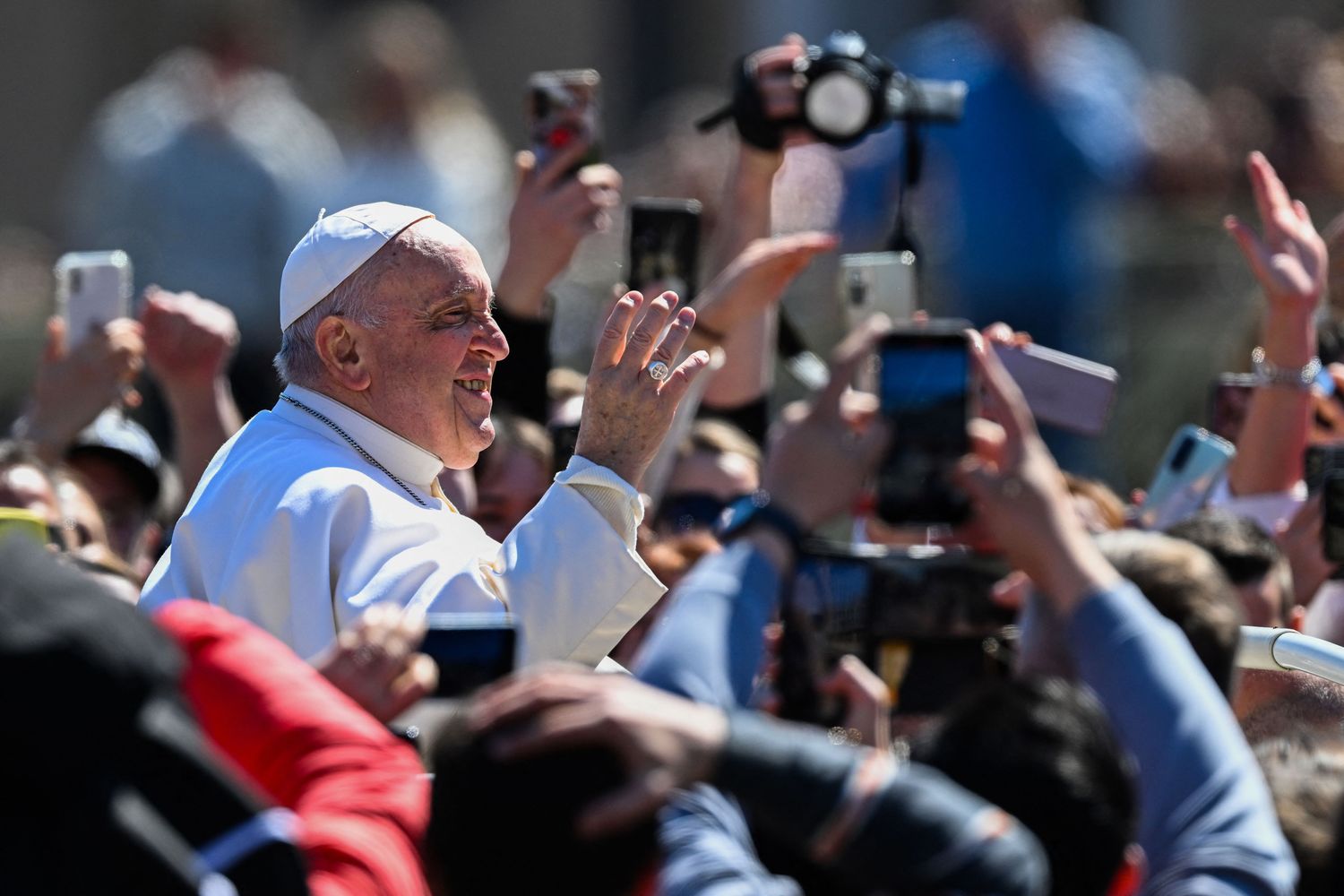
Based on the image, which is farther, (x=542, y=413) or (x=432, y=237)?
(x=542, y=413)

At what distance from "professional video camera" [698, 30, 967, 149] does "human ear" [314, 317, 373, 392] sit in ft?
4.09

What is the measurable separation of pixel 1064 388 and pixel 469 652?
1.79 m

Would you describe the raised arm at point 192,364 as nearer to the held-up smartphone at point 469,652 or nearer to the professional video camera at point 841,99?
the professional video camera at point 841,99

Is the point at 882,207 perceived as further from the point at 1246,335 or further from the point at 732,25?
the point at 732,25

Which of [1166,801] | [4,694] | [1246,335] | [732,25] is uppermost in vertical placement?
[4,694]

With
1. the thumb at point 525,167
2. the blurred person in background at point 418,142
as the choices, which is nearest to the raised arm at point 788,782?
the thumb at point 525,167

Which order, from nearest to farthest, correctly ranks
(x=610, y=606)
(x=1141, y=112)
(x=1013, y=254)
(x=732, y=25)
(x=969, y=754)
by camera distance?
(x=969, y=754) → (x=610, y=606) → (x=1013, y=254) → (x=1141, y=112) → (x=732, y=25)

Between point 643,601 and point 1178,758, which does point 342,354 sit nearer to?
point 643,601

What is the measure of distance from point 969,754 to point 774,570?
12.7 inches

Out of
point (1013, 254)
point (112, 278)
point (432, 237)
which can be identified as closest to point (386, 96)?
point (1013, 254)

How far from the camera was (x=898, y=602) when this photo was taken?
3.53 metres

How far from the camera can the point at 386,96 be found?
35.0 feet

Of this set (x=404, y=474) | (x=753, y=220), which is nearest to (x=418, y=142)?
(x=753, y=220)

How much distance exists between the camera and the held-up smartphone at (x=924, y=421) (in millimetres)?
3025
